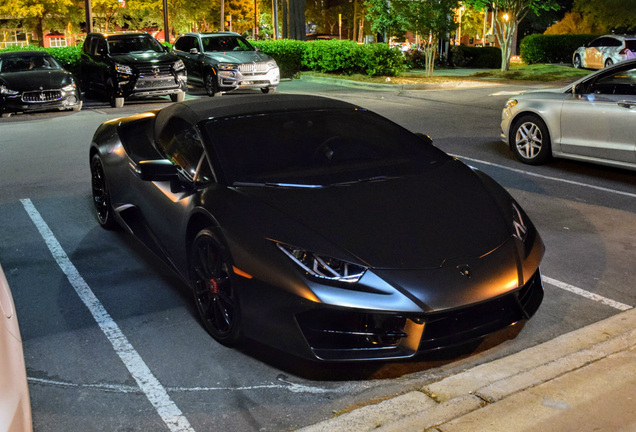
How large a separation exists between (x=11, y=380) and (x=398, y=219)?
2.51 metres

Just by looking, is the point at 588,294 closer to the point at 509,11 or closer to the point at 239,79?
the point at 239,79

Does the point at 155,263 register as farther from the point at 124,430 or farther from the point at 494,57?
the point at 494,57

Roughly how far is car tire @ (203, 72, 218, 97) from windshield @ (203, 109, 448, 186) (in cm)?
1450

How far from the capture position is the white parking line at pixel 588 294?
5.14 m

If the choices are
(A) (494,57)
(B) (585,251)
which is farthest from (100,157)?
(A) (494,57)

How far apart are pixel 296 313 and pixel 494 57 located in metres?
32.7

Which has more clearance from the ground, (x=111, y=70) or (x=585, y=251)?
(x=111, y=70)

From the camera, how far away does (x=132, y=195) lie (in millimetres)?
5891

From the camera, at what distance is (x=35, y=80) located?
15898mm

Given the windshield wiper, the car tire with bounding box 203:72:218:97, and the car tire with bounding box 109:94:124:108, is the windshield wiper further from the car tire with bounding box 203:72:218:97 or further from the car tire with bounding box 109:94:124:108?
the car tire with bounding box 203:72:218:97

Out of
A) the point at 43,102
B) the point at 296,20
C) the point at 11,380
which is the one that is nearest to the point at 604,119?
the point at 11,380

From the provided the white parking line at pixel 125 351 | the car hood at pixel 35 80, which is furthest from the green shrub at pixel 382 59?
the white parking line at pixel 125 351

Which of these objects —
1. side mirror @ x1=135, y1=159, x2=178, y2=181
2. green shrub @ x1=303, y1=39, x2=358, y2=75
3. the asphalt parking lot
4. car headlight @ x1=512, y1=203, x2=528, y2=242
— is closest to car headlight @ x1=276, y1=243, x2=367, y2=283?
the asphalt parking lot

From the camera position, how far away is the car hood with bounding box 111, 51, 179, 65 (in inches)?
689
